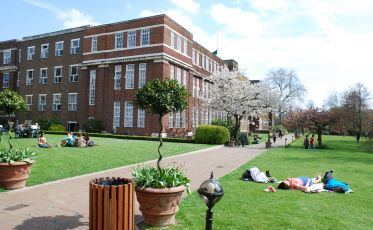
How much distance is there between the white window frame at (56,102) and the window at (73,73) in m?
2.69

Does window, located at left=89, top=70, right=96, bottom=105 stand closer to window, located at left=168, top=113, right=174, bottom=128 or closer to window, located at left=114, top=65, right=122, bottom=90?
window, located at left=114, top=65, right=122, bottom=90

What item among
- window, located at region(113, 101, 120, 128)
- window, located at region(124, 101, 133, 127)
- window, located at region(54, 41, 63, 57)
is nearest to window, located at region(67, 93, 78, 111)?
window, located at region(54, 41, 63, 57)

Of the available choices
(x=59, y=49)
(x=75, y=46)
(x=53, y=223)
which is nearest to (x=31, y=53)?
(x=59, y=49)

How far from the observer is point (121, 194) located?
494cm

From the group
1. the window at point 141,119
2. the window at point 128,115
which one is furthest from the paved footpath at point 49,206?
the window at point 128,115

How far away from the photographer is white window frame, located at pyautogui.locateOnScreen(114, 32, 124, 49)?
1417 inches

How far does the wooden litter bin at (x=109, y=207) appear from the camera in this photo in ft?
15.9

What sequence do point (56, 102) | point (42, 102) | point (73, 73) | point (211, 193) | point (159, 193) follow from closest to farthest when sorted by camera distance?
1. point (211, 193)
2. point (159, 193)
3. point (73, 73)
4. point (56, 102)
5. point (42, 102)

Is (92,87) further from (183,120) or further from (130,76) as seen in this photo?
(183,120)

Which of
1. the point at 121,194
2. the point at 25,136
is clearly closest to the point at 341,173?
the point at 121,194

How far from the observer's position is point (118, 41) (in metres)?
36.2

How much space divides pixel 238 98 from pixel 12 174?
29.1m

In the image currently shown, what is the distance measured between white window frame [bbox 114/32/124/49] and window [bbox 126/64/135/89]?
99.5 inches

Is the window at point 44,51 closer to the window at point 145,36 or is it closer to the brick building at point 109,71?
the brick building at point 109,71
